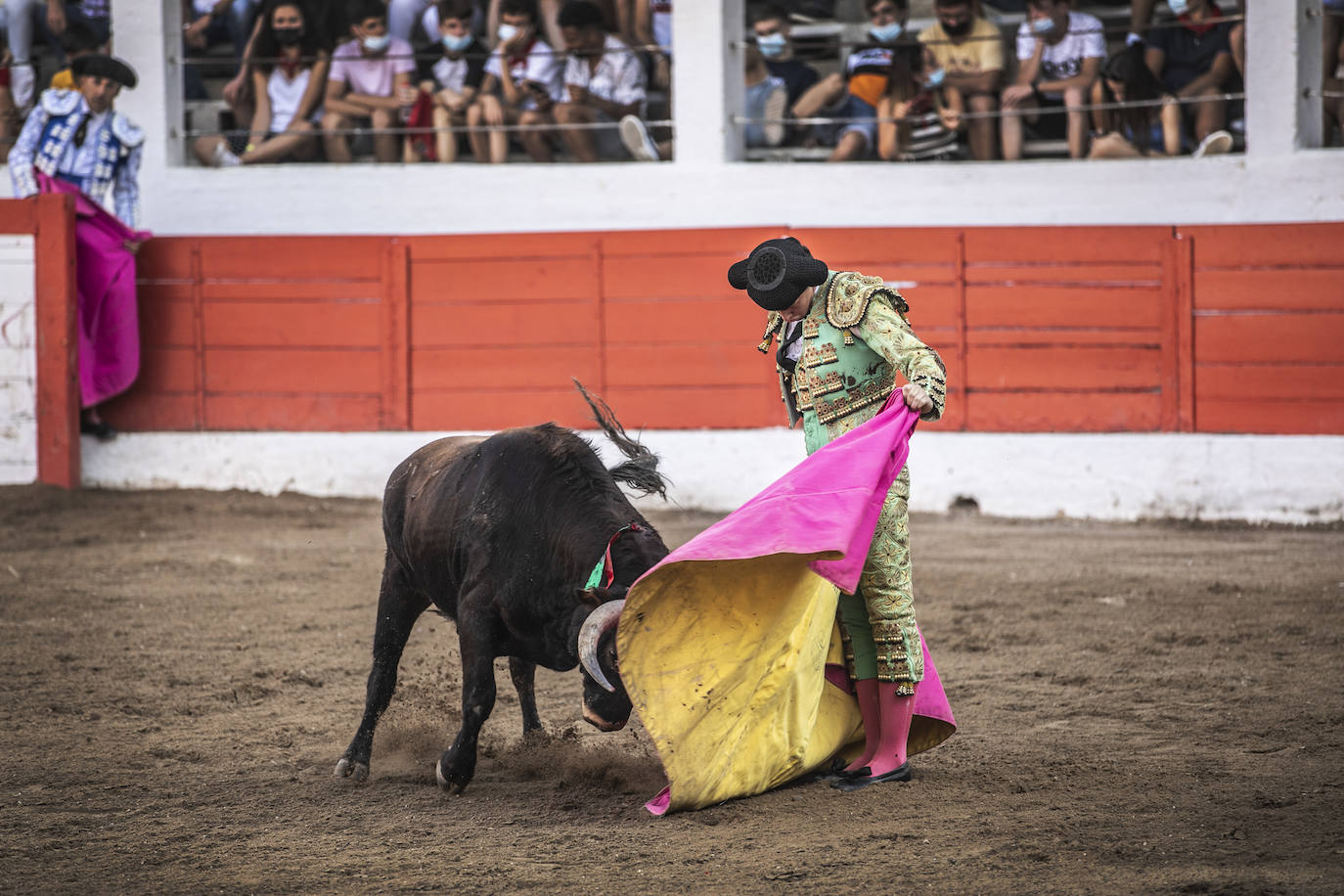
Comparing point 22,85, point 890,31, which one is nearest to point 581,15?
point 890,31

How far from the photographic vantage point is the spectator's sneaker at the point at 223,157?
9.35 metres

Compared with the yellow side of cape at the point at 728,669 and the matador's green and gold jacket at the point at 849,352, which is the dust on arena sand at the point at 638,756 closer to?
the yellow side of cape at the point at 728,669

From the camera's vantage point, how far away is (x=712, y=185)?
850cm

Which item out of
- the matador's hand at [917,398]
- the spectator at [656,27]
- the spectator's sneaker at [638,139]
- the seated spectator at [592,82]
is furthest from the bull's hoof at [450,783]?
the spectator at [656,27]

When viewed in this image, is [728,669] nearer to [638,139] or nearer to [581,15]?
[638,139]

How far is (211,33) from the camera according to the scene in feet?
31.7

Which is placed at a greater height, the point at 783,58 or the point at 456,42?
the point at 456,42

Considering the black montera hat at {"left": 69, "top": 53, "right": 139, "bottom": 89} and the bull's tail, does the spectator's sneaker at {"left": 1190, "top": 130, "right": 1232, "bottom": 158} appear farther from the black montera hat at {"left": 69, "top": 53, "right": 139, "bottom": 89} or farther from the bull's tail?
the black montera hat at {"left": 69, "top": 53, "right": 139, "bottom": 89}

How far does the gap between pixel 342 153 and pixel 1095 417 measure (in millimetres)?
4933

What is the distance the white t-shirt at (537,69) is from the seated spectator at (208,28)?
5.85 ft

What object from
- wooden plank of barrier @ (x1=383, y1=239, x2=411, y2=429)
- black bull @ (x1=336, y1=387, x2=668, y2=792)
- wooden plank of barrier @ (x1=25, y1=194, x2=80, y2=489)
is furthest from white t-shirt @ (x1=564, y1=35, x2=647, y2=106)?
black bull @ (x1=336, y1=387, x2=668, y2=792)

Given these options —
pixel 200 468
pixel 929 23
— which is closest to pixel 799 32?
pixel 929 23

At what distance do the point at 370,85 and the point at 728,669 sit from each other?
7178mm

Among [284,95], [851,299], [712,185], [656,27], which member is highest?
[656,27]
